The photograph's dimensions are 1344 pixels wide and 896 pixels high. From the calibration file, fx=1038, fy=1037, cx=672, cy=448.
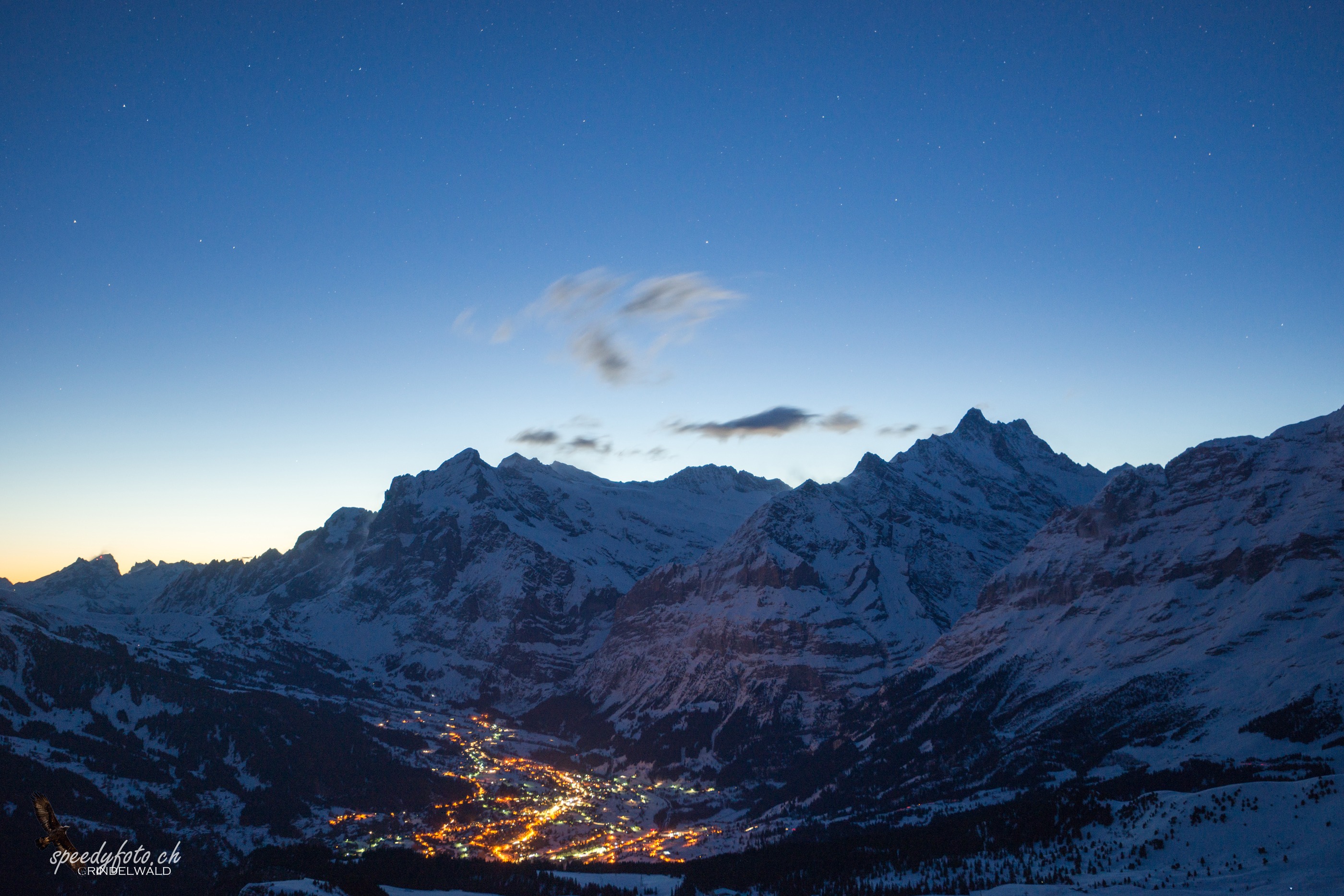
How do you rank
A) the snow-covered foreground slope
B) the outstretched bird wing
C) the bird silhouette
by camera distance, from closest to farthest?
the bird silhouette < the outstretched bird wing < the snow-covered foreground slope

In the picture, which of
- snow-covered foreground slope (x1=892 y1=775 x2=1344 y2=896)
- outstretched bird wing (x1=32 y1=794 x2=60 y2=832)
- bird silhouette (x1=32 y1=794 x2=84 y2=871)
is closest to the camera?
bird silhouette (x1=32 y1=794 x2=84 y2=871)

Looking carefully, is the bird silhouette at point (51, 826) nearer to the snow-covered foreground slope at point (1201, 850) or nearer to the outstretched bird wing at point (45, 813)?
the outstretched bird wing at point (45, 813)

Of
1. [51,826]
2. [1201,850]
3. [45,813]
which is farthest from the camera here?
[1201,850]

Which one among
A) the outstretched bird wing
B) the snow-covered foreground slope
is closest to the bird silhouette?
the outstretched bird wing

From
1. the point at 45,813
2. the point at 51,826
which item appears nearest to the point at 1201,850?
the point at 51,826

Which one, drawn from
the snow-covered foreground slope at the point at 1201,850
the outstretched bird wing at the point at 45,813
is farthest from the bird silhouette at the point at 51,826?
the snow-covered foreground slope at the point at 1201,850

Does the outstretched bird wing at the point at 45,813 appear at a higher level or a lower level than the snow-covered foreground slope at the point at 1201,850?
higher

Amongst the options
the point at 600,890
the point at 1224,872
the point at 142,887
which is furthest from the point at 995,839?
the point at 142,887

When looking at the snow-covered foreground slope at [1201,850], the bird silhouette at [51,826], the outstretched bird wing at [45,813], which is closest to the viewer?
the bird silhouette at [51,826]

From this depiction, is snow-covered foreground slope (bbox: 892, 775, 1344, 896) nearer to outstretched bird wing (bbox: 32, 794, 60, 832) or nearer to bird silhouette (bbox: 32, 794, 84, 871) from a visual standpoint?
bird silhouette (bbox: 32, 794, 84, 871)

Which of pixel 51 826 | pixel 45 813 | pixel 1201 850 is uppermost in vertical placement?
pixel 45 813

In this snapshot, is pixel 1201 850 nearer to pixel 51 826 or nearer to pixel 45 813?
pixel 51 826

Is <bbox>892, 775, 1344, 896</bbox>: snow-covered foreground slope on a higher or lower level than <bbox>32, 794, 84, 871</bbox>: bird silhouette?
lower

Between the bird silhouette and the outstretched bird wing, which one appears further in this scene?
the outstretched bird wing
